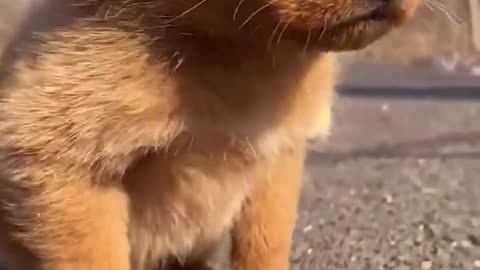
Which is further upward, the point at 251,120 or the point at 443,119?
the point at 251,120

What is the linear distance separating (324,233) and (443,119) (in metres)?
0.96

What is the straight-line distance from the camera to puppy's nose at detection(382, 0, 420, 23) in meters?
1.05

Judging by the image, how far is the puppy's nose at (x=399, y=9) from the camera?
1049mm

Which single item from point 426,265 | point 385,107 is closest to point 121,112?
point 426,265

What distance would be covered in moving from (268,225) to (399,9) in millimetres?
505

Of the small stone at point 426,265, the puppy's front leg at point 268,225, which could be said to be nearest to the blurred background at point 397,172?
the small stone at point 426,265

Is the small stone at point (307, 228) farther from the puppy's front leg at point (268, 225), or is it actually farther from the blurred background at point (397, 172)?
the puppy's front leg at point (268, 225)

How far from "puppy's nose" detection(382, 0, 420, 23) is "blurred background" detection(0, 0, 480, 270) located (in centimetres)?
16

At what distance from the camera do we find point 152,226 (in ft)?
4.40

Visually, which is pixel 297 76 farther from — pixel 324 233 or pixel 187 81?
pixel 324 233

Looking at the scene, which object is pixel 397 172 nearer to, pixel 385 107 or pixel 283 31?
pixel 385 107

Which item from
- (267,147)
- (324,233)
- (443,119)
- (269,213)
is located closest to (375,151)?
(443,119)

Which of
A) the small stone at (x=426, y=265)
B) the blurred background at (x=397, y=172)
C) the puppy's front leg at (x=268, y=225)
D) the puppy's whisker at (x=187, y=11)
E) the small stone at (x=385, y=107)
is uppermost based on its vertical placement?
the puppy's whisker at (x=187, y=11)

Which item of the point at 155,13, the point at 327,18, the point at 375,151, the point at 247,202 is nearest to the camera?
the point at 327,18
